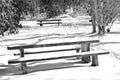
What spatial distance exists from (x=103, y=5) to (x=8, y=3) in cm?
895

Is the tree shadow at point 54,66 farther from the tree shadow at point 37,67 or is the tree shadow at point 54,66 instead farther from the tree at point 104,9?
the tree at point 104,9

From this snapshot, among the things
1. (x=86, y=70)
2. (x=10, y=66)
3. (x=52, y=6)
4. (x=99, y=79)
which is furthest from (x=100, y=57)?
(x=52, y=6)

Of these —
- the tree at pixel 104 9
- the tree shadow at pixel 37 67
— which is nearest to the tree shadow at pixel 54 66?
the tree shadow at pixel 37 67

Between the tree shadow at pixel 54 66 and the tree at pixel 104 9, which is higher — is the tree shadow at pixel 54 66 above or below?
below

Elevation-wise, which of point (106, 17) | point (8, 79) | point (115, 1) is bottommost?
point (8, 79)

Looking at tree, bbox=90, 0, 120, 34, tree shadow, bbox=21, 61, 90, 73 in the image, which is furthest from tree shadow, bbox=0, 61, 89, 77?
tree, bbox=90, 0, 120, 34

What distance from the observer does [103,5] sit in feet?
46.5

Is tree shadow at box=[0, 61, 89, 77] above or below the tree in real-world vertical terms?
below

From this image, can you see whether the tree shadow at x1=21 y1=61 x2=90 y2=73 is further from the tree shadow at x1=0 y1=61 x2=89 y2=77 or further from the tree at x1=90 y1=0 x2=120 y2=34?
the tree at x1=90 y1=0 x2=120 y2=34

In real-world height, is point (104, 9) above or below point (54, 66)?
above

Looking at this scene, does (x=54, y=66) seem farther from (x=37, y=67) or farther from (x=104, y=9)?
(x=104, y=9)

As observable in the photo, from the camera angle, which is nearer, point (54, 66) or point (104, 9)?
point (54, 66)

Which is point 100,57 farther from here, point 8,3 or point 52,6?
point 52,6

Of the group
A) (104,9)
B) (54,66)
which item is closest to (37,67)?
(54,66)
